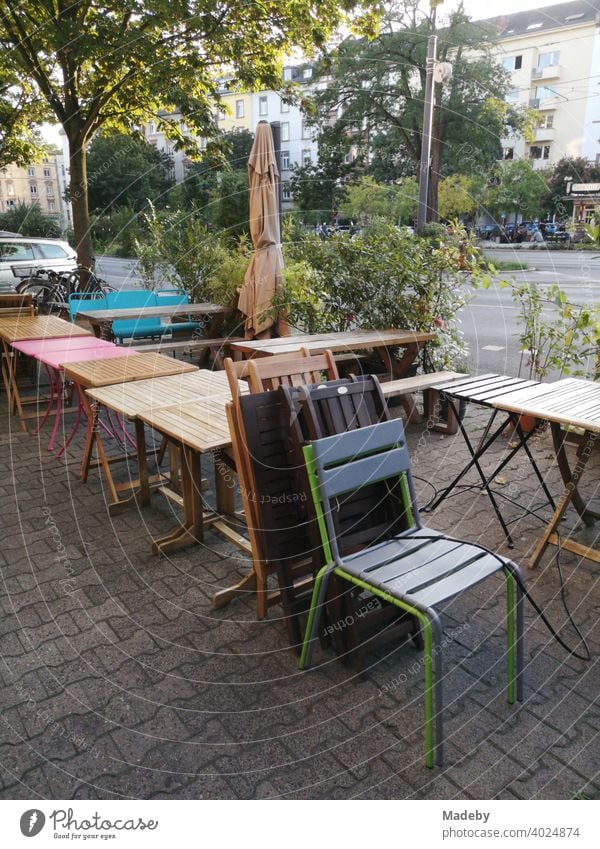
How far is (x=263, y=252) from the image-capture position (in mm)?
6570

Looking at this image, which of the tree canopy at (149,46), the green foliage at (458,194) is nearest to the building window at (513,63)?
the green foliage at (458,194)

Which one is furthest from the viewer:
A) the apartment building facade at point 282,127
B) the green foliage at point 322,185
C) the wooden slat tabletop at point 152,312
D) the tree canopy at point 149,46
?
the apartment building facade at point 282,127

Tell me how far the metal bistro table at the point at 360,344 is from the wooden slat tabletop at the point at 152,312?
69.8 inches

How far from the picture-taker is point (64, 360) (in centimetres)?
454

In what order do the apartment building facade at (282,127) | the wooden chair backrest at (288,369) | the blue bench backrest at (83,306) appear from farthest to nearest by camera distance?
the apartment building facade at (282,127), the blue bench backrest at (83,306), the wooden chair backrest at (288,369)

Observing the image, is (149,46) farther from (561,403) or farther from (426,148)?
(561,403)

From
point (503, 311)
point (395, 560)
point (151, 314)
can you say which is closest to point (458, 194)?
point (503, 311)

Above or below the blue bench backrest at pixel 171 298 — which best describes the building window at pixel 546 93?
above

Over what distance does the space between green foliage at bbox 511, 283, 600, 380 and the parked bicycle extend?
7059 millimetres

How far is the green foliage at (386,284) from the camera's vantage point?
578 centimetres

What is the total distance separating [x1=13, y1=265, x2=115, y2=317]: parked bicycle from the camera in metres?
10.6

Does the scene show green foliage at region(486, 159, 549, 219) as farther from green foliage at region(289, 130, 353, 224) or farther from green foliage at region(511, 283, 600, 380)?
green foliage at region(511, 283, 600, 380)

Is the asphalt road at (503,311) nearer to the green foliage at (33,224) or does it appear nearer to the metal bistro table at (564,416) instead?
the metal bistro table at (564,416)

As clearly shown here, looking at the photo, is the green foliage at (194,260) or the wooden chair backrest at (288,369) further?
the green foliage at (194,260)
